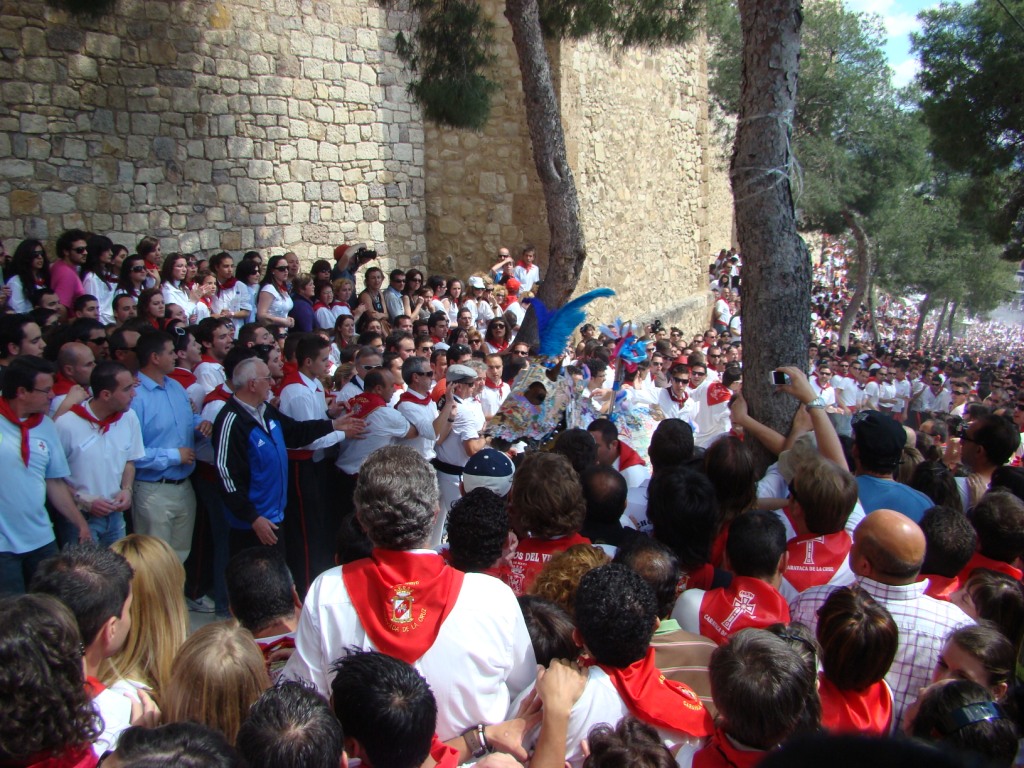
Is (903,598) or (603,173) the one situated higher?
(603,173)

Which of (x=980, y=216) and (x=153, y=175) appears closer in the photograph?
(x=153, y=175)

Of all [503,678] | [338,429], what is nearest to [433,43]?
[338,429]

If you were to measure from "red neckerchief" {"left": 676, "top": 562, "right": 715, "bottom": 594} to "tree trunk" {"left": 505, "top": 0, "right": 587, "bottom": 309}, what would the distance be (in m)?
6.28

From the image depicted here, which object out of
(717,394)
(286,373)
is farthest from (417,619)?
(717,394)

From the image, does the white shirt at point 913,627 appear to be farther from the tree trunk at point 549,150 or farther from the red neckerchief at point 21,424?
the tree trunk at point 549,150

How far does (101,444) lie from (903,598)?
3.76 metres

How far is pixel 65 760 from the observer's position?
184cm

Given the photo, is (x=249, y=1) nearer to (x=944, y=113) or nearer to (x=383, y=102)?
(x=383, y=102)

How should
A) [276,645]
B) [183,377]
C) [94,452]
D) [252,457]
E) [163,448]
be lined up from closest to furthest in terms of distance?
[276,645] → [94,452] → [252,457] → [163,448] → [183,377]

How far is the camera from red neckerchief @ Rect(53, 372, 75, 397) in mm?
4809

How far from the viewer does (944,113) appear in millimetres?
15383

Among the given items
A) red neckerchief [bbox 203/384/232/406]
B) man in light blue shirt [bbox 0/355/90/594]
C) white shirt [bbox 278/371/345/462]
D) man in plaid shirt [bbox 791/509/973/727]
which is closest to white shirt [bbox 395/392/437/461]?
white shirt [bbox 278/371/345/462]

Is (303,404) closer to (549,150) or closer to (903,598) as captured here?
(903,598)

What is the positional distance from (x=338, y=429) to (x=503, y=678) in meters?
2.89
